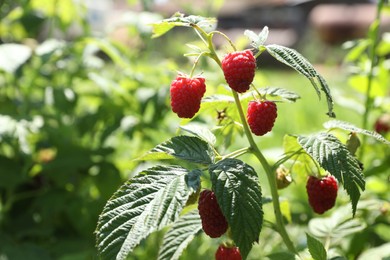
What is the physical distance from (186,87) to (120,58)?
1355 millimetres

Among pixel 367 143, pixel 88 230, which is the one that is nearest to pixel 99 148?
pixel 88 230

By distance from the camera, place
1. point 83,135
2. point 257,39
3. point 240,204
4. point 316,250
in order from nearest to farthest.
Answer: point 240,204 → point 257,39 → point 316,250 → point 83,135

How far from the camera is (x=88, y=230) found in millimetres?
2441

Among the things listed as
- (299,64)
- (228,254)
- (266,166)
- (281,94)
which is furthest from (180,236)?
(299,64)

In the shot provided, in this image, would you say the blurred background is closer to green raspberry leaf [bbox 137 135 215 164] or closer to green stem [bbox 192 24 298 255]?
green stem [bbox 192 24 298 255]

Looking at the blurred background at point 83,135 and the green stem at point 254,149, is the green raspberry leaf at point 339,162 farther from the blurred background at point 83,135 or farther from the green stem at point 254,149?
the blurred background at point 83,135

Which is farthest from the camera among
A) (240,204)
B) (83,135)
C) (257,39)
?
(83,135)

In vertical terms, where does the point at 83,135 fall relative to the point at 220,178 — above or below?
below

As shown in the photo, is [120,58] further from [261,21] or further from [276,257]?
[261,21]

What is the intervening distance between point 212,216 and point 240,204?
3.0 inches

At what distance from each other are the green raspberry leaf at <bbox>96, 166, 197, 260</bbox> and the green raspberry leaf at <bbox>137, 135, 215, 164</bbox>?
0.05 meters

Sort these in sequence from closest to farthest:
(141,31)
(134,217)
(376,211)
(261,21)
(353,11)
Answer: (134,217), (376,211), (141,31), (353,11), (261,21)

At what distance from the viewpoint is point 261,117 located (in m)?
1.25

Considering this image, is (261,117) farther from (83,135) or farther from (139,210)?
(83,135)
